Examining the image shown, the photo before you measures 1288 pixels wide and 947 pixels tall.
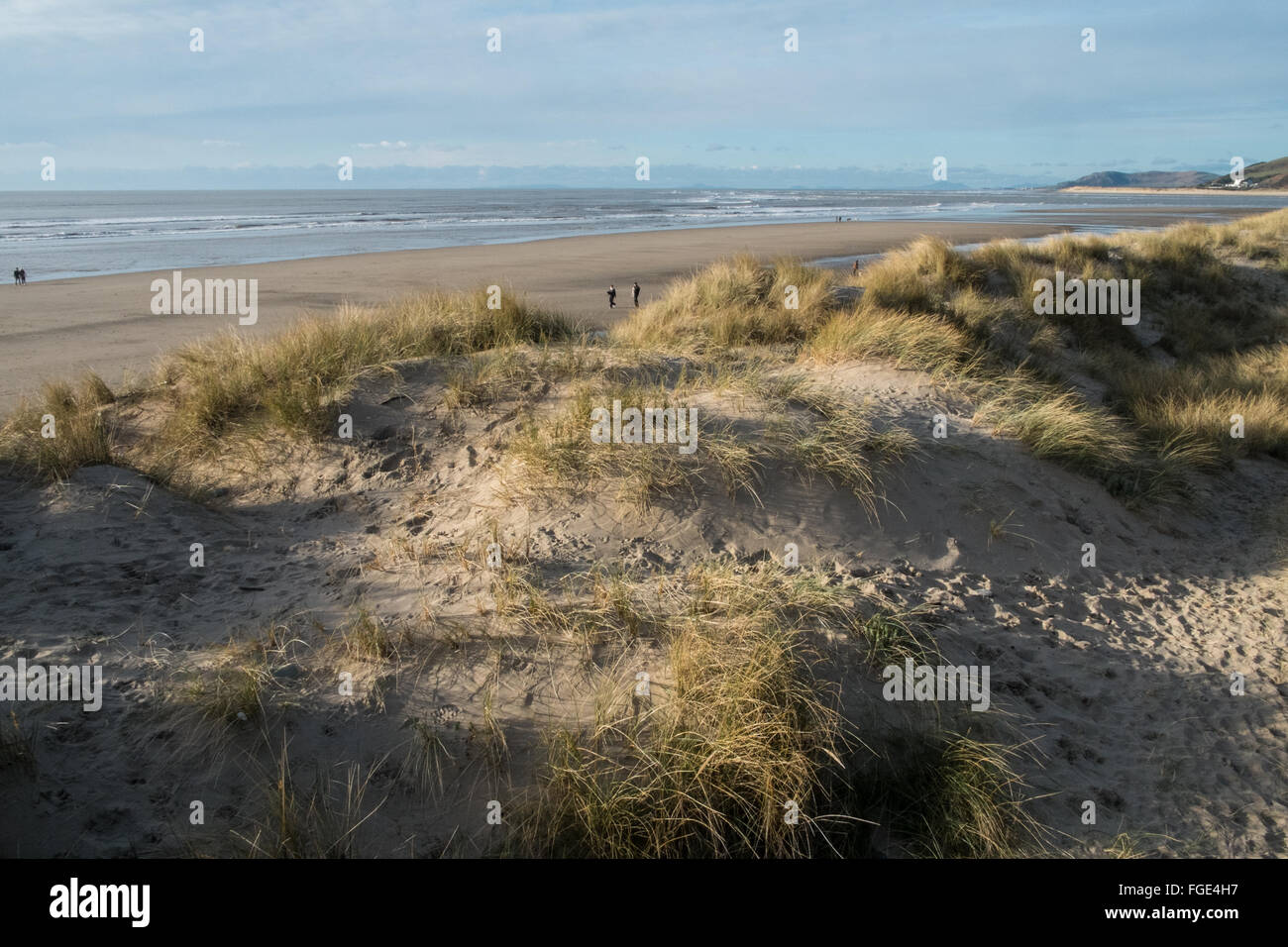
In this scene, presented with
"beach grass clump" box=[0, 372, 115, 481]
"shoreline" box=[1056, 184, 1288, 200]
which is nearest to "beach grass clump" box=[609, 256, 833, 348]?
"beach grass clump" box=[0, 372, 115, 481]

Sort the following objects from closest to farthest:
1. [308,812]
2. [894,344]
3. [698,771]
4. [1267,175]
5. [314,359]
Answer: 1. [308,812]
2. [698,771]
3. [314,359]
4. [894,344]
5. [1267,175]

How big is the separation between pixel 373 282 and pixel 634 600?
18583 millimetres

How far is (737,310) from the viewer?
33.9 feet

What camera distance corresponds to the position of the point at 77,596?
4.78 metres

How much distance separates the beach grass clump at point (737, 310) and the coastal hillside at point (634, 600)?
0.31 metres

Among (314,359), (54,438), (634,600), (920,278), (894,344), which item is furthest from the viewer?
(920,278)

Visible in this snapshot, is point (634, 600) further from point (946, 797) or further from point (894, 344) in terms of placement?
point (894, 344)

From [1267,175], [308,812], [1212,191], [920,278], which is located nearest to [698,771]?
[308,812]

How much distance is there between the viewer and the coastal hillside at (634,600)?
357cm

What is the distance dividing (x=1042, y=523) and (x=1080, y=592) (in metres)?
0.79

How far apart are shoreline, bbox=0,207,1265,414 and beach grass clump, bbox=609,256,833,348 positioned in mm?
1309

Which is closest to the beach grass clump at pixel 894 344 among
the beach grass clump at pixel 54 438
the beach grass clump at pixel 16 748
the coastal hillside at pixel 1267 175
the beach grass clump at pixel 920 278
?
the beach grass clump at pixel 920 278
